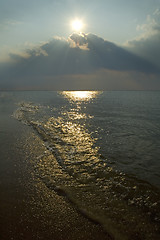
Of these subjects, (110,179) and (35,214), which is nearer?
(35,214)

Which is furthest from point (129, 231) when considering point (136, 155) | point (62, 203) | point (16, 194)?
point (136, 155)

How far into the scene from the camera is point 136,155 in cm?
1097

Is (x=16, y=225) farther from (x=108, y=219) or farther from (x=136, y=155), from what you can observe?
(x=136, y=155)

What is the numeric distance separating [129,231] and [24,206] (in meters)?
3.73

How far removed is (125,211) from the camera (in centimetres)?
552

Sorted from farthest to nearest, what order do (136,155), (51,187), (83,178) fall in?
1. (136,155)
2. (83,178)
3. (51,187)

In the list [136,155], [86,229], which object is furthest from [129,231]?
[136,155]

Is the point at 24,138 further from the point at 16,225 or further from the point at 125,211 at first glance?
the point at 125,211

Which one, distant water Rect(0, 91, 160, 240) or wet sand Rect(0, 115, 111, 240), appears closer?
wet sand Rect(0, 115, 111, 240)

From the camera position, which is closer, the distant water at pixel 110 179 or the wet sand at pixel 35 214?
the wet sand at pixel 35 214

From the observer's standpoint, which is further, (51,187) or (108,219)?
(51,187)

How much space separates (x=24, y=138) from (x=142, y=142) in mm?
11226

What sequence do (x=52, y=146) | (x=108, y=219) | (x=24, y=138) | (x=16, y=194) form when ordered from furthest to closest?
(x=24, y=138)
(x=52, y=146)
(x=16, y=194)
(x=108, y=219)

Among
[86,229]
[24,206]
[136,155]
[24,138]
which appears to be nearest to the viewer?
[86,229]
